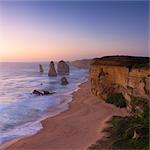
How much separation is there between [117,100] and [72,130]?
8.51m

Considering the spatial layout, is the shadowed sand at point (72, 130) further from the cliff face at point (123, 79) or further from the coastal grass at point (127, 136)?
the cliff face at point (123, 79)

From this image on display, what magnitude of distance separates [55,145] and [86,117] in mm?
6560

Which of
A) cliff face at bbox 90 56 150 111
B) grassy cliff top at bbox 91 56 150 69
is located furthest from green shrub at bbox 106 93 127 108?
grassy cliff top at bbox 91 56 150 69

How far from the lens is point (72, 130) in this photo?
17.8m

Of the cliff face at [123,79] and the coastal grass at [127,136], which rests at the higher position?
the cliff face at [123,79]

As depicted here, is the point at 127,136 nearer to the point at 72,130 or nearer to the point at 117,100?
the point at 72,130

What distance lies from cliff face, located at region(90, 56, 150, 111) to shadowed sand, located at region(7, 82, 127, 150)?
202 cm

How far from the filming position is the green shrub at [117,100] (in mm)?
24191

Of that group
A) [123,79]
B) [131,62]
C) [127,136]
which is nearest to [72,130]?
[127,136]

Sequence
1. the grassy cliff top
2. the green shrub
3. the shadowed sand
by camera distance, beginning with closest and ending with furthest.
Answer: the shadowed sand, the grassy cliff top, the green shrub

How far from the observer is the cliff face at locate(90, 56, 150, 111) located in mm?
20109

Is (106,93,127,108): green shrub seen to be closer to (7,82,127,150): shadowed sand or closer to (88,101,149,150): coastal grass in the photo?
(7,82,127,150): shadowed sand

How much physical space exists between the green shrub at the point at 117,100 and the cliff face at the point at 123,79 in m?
0.46

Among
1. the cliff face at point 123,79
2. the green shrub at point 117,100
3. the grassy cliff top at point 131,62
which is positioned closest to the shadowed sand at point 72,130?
the green shrub at point 117,100
